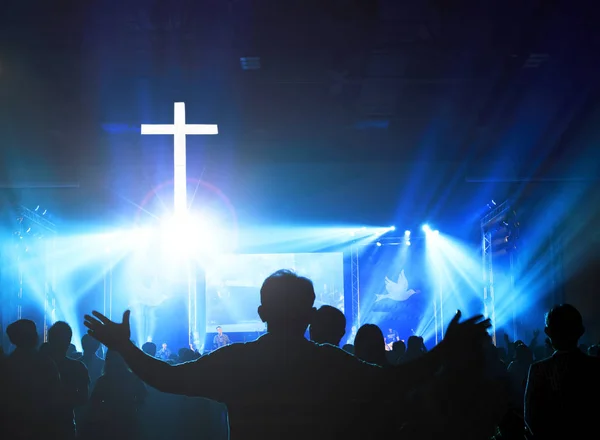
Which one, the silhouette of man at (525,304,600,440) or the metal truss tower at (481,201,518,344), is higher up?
the metal truss tower at (481,201,518,344)

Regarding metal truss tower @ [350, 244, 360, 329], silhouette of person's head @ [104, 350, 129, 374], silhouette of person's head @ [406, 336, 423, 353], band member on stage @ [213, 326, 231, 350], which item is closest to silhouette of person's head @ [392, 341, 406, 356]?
Answer: silhouette of person's head @ [406, 336, 423, 353]

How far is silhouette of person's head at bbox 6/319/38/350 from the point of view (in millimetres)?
4113

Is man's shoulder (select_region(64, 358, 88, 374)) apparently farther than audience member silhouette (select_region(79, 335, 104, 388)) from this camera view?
No

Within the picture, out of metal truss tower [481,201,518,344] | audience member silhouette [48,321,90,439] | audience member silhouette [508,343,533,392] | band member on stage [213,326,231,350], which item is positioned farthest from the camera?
band member on stage [213,326,231,350]

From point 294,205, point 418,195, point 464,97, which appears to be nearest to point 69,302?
point 294,205

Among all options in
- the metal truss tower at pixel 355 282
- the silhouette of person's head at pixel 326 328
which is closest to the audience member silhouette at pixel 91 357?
the silhouette of person's head at pixel 326 328

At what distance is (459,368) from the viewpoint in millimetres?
3129

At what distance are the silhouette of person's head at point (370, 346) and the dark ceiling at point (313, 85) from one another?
6210mm

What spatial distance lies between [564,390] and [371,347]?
1079mm

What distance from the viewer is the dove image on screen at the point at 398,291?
15.6 metres

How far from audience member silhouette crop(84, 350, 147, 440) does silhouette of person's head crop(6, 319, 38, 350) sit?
83cm

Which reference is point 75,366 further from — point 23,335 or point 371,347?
point 371,347

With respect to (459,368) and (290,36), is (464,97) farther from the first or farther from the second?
(459,368)

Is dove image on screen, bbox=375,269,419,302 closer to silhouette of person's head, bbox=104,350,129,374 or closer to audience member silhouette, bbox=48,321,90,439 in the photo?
silhouette of person's head, bbox=104,350,129,374
